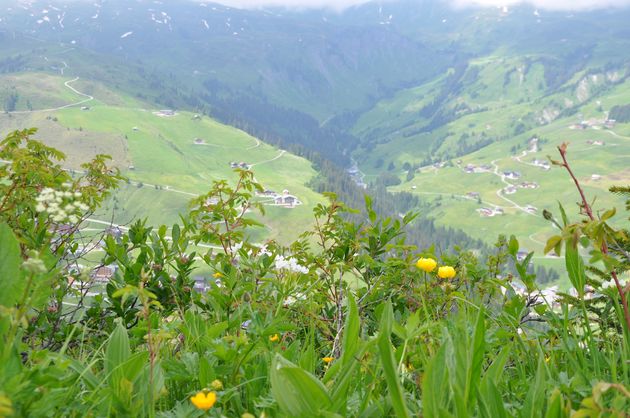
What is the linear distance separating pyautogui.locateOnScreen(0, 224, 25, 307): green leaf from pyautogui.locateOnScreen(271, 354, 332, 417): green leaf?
105cm

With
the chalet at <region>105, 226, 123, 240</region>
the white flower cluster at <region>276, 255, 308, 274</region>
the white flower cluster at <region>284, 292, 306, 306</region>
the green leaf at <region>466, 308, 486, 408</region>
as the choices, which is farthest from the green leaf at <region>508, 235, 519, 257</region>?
the chalet at <region>105, 226, 123, 240</region>

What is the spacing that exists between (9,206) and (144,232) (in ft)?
4.19

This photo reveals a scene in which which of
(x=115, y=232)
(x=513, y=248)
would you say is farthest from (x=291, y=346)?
(x=115, y=232)

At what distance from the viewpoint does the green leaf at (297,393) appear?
5.42 ft

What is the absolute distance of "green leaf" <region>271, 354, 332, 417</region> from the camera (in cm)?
165

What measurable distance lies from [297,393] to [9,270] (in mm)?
1191

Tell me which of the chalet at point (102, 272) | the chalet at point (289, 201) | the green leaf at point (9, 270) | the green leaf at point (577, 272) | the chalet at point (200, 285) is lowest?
the chalet at point (289, 201)

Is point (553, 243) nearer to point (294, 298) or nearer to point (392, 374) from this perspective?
point (392, 374)

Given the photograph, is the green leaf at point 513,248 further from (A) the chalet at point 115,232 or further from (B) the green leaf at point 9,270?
(A) the chalet at point 115,232

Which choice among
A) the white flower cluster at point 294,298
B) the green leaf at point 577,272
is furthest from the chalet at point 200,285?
the green leaf at point 577,272

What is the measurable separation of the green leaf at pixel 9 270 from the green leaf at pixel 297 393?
3.43 feet

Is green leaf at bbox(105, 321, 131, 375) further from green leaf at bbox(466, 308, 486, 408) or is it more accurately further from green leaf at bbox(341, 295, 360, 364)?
green leaf at bbox(466, 308, 486, 408)

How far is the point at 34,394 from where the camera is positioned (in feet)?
5.28

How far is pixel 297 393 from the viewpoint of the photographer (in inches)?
66.3
